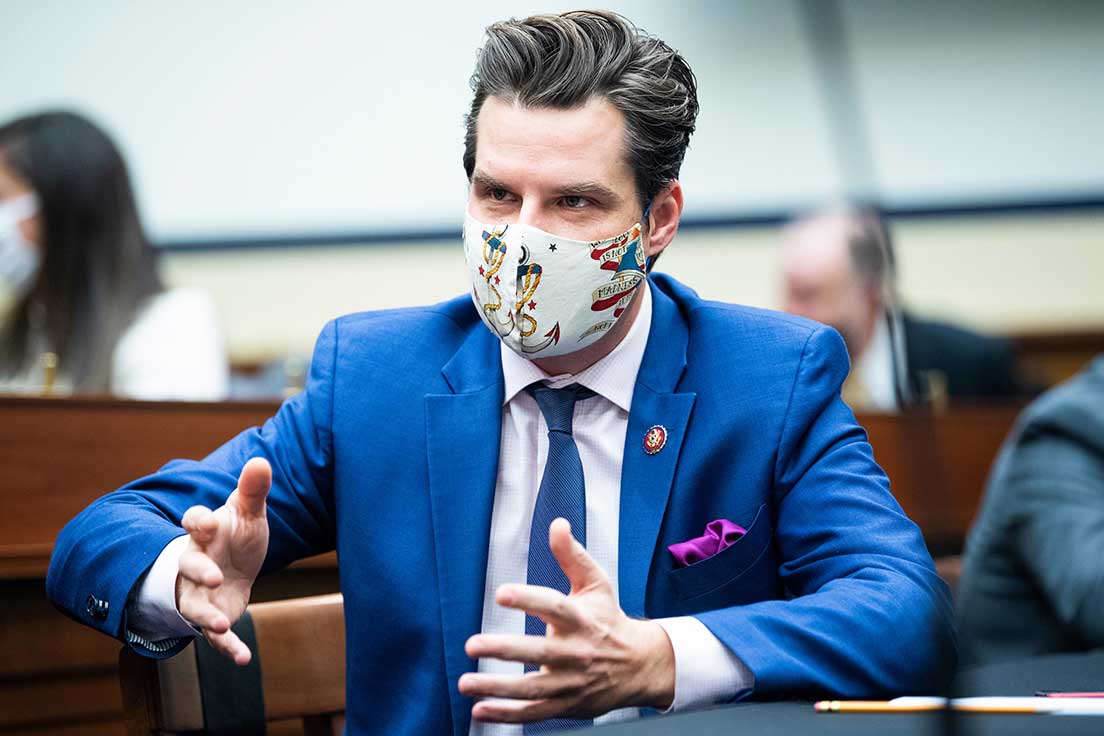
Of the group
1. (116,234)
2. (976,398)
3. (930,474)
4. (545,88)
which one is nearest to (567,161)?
(545,88)

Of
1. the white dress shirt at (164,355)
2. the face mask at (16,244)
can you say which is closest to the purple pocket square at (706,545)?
the white dress shirt at (164,355)

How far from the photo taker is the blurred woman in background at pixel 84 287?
2.71 m

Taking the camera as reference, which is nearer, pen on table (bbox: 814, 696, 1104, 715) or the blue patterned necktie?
pen on table (bbox: 814, 696, 1104, 715)

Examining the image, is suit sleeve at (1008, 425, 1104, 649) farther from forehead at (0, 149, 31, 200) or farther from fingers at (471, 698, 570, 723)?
forehead at (0, 149, 31, 200)

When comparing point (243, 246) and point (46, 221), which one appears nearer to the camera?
point (46, 221)

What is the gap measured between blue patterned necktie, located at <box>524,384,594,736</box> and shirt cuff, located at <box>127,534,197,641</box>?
1.24 ft

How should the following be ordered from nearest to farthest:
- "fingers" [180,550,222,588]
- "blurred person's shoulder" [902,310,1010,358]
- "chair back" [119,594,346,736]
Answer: "fingers" [180,550,222,588] → "chair back" [119,594,346,736] → "blurred person's shoulder" [902,310,1010,358]

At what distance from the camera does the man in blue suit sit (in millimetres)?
1328

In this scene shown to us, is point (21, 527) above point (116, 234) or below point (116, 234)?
below

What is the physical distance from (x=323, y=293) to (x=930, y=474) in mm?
4711

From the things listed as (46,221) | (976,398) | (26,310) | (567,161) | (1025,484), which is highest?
(567,161)


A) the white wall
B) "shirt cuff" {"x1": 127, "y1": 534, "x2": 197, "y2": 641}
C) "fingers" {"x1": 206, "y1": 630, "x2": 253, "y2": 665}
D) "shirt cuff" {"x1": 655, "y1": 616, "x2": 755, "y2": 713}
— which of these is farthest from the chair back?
the white wall

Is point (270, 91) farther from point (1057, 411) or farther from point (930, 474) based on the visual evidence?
point (930, 474)

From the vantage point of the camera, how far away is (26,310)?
278cm
